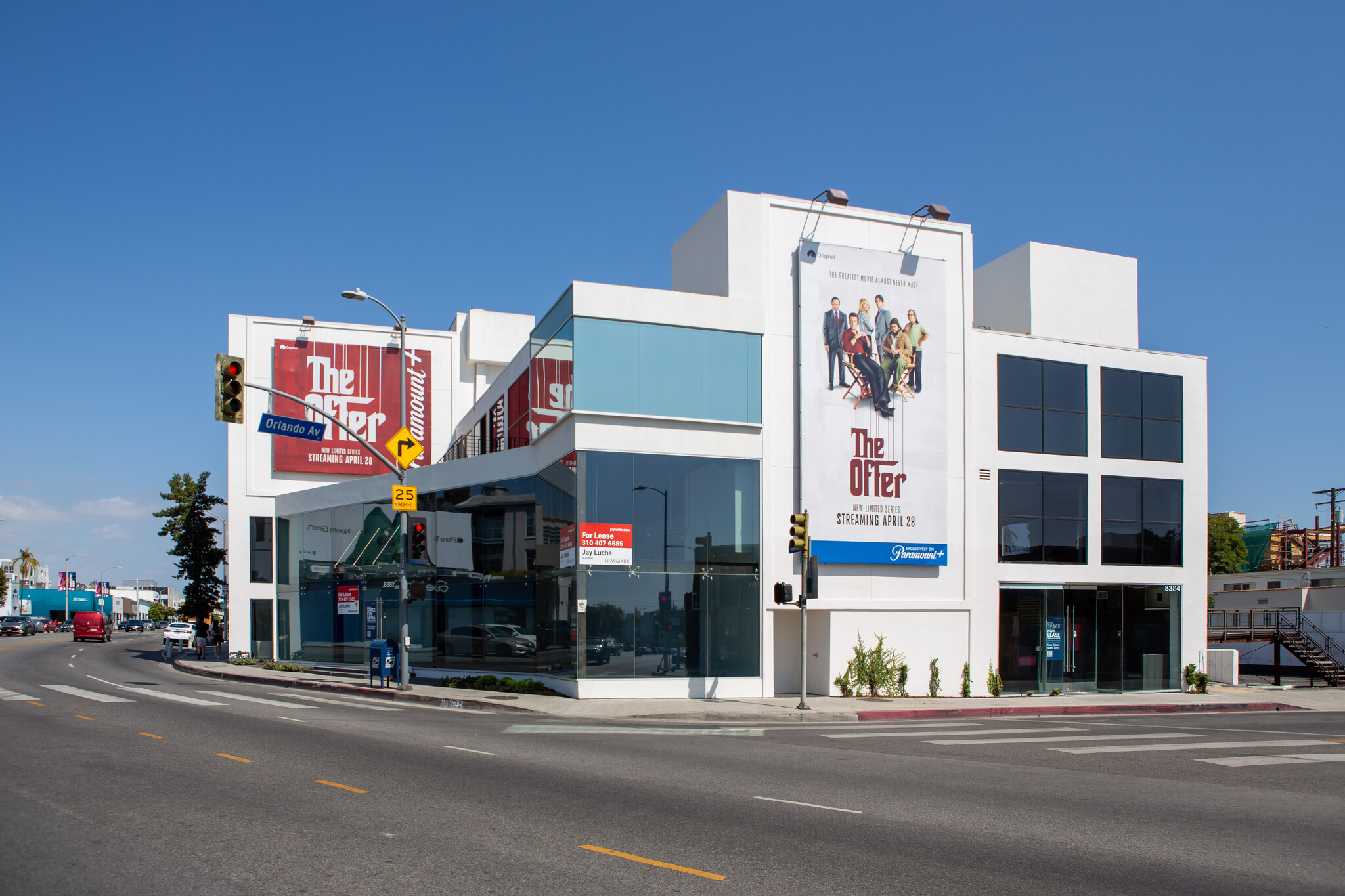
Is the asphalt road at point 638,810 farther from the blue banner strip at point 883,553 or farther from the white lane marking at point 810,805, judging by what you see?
the blue banner strip at point 883,553

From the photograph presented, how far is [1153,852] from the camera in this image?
787 centimetres

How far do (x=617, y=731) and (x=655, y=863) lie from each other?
10.1m

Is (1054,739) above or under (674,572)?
under

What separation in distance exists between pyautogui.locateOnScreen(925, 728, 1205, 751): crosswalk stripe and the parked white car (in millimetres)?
46086

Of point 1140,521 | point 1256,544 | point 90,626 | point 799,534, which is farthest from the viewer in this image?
point 1256,544

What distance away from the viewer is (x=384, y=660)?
25422 mm

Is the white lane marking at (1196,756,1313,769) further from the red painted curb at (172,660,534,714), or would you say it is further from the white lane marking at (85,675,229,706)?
the white lane marking at (85,675,229,706)

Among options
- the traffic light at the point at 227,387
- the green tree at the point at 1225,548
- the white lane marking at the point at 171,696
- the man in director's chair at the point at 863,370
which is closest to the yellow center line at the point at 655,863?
the traffic light at the point at 227,387

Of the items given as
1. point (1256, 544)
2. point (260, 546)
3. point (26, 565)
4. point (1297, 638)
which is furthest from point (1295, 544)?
point (26, 565)

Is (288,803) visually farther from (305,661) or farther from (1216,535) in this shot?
(1216,535)

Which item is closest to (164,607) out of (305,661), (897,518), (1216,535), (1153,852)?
(305,661)

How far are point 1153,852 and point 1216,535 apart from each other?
88.9 m

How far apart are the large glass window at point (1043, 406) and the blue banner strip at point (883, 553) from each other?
3975 millimetres

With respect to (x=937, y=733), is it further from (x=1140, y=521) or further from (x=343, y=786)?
(x=1140, y=521)
